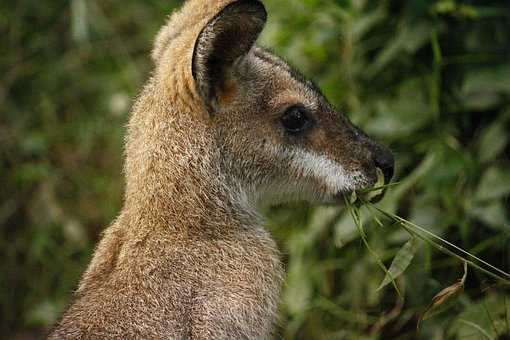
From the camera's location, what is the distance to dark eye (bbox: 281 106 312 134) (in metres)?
3.03

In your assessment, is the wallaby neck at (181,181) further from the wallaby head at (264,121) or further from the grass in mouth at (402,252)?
the grass in mouth at (402,252)

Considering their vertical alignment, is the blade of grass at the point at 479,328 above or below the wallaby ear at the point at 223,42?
below

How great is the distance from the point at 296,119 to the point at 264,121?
11 cm

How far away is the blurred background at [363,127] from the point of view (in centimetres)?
374

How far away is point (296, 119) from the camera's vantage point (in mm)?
3043

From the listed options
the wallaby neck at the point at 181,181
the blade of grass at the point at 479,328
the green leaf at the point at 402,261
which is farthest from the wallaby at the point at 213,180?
the blade of grass at the point at 479,328

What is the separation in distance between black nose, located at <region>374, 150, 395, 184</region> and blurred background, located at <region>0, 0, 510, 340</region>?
40 centimetres

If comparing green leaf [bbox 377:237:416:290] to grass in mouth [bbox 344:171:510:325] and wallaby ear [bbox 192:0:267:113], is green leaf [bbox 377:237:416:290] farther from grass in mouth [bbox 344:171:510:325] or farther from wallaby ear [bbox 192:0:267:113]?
wallaby ear [bbox 192:0:267:113]

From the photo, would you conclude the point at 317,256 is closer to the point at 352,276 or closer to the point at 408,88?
the point at 352,276

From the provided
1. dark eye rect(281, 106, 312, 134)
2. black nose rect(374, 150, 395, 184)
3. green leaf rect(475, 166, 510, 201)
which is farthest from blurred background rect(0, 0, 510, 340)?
dark eye rect(281, 106, 312, 134)

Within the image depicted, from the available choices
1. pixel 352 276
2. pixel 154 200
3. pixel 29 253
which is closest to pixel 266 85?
pixel 154 200

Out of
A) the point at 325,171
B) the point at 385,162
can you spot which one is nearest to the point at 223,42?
the point at 325,171

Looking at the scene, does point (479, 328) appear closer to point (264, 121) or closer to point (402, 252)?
point (402, 252)

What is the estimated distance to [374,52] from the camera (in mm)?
4289
